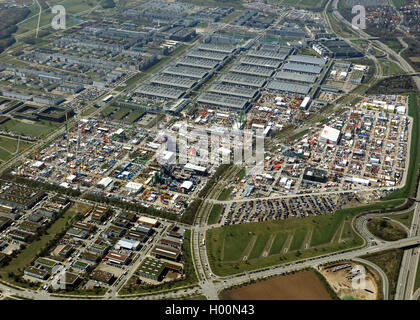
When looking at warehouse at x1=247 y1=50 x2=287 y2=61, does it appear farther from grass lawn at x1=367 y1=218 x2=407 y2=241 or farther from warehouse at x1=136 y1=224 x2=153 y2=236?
warehouse at x1=136 y1=224 x2=153 y2=236

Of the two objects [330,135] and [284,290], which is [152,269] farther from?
[330,135]

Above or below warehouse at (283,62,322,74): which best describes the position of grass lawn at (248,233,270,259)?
below

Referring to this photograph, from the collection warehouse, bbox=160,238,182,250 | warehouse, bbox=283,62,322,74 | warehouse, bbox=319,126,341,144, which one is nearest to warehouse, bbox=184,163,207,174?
warehouse, bbox=160,238,182,250

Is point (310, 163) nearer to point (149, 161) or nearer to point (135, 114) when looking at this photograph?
point (149, 161)

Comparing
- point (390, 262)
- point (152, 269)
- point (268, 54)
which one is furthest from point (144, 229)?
point (268, 54)

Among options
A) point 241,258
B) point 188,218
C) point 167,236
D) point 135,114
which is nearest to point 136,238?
point 167,236

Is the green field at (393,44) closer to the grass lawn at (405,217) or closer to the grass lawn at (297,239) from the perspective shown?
the grass lawn at (405,217)

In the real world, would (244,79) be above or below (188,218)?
above
